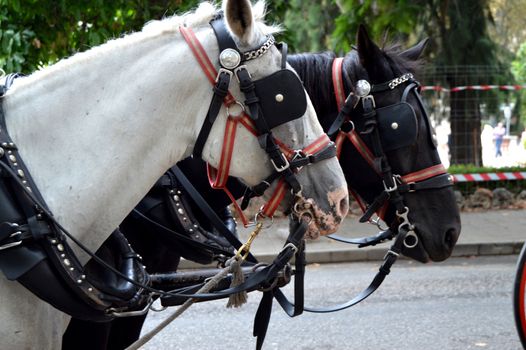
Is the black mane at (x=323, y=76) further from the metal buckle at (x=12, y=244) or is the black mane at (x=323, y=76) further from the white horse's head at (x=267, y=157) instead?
the metal buckle at (x=12, y=244)

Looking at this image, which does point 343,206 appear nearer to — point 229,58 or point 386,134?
point 229,58

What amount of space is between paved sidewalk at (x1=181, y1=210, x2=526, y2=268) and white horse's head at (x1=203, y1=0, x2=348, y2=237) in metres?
5.14

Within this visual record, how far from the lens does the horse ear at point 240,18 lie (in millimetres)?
1937

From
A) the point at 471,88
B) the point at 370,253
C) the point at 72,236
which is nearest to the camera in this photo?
the point at 72,236

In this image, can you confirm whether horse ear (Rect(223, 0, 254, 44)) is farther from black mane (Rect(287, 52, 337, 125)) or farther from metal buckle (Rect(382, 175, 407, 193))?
metal buckle (Rect(382, 175, 407, 193))

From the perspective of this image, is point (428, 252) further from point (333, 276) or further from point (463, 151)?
point (463, 151)

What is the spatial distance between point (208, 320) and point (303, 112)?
3613 millimetres

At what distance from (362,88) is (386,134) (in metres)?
0.24

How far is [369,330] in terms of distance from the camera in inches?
198

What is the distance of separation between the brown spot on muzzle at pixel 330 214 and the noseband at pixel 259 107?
0.08 metres

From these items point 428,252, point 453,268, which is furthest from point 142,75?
point 453,268

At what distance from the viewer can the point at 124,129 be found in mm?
2008

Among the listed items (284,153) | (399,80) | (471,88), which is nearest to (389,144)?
(399,80)

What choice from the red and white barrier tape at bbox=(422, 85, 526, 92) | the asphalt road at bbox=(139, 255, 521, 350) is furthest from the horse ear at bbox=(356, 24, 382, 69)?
the red and white barrier tape at bbox=(422, 85, 526, 92)
